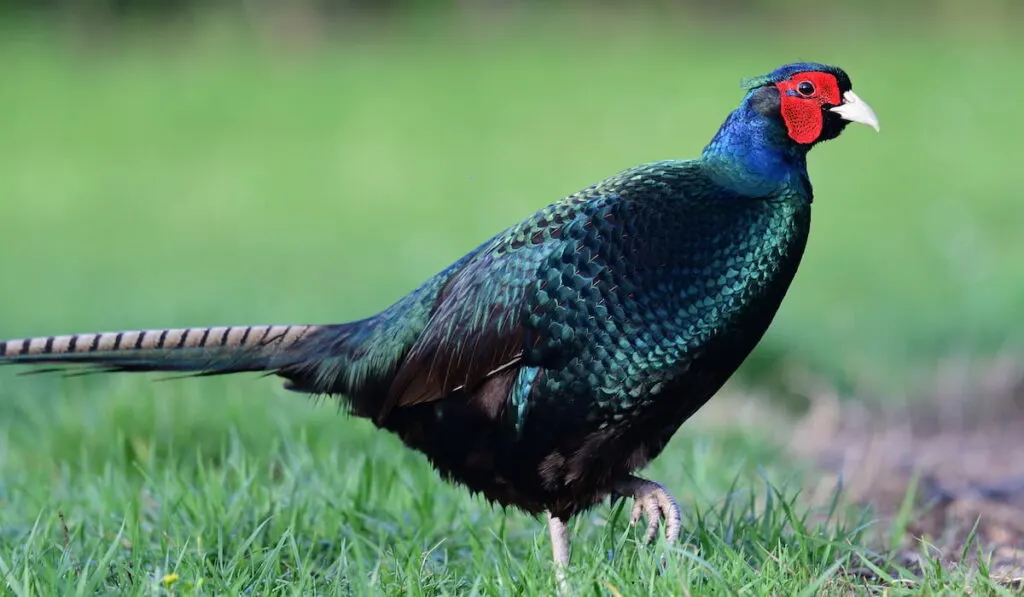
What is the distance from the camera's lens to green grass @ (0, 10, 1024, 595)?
325 centimetres

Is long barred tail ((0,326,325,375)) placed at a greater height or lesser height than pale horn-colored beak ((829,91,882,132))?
lesser

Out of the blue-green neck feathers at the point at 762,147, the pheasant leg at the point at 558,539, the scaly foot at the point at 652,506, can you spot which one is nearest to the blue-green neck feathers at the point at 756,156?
the blue-green neck feathers at the point at 762,147

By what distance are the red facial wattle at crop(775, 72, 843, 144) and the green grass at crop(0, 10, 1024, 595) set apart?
2.87ft

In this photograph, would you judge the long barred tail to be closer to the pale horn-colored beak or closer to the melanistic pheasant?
the melanistic pheasant

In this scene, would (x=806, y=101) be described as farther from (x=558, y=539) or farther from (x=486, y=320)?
(x=558, y=539)

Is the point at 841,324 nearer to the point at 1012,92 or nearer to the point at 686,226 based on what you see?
the point at 686,226

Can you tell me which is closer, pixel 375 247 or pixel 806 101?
pixel 806 101

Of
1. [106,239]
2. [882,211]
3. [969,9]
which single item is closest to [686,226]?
[882,211]

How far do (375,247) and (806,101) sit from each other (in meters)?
6.46

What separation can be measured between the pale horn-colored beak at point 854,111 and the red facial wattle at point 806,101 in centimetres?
2

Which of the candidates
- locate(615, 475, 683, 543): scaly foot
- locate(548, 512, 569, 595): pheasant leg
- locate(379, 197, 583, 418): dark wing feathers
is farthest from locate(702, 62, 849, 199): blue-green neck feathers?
locate(548, 512, 569, 595): pheasant leg

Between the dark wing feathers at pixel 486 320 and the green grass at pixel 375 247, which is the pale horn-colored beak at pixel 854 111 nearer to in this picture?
the dark wing feathers at pixel 486 320

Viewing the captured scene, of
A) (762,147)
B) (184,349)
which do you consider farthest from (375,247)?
(762,147)

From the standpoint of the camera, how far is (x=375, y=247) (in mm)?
9359
